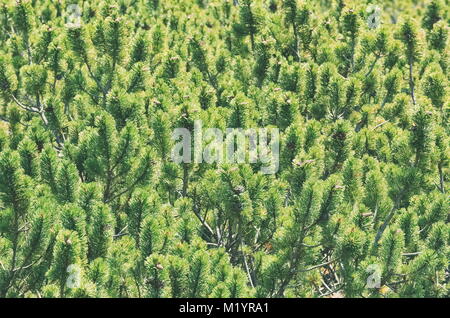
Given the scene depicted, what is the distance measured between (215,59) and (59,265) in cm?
288

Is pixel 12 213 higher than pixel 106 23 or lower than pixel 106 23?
lower

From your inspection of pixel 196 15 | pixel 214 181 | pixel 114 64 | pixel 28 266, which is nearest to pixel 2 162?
pixel 28 266

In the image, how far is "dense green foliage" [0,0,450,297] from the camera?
3256mm

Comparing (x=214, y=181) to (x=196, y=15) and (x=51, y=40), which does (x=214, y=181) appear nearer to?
(x=51, y=40)

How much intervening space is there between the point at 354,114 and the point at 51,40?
2402 millimetres

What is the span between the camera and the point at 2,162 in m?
3.26

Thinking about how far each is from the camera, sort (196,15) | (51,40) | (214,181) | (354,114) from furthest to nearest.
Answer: (196,15) < (51,40) < (354,114) < (214,181)

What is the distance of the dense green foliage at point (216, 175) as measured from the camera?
3.26 m

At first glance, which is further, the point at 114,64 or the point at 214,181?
the point at 114,64

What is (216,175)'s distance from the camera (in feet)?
12.2

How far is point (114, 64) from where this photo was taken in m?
5.02
